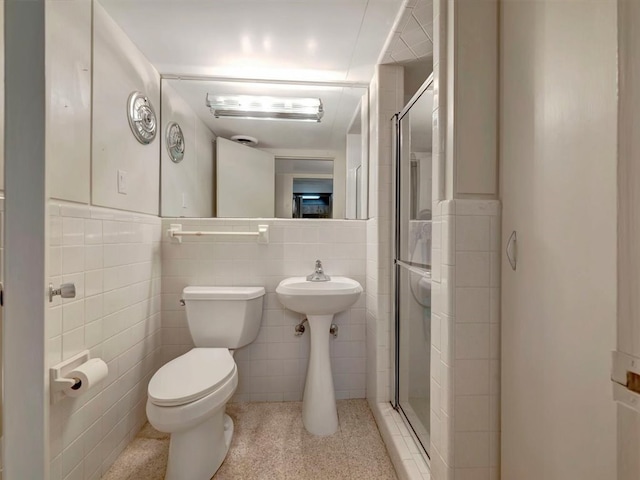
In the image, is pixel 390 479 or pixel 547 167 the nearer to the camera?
pixel 547 167

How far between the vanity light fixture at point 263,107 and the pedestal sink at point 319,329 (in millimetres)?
1095

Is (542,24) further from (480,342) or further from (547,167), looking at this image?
(480,342)

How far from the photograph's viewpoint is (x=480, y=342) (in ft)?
3.01

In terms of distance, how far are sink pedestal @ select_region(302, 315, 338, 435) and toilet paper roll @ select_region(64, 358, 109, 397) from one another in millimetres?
935

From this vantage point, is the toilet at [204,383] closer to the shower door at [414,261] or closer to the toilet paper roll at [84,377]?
the toilet paper roll at [84,377]

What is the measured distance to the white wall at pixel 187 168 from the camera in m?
1.83

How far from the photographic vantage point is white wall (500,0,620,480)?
609mm

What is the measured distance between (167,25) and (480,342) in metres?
1.85

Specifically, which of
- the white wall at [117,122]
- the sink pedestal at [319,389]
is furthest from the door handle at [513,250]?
the white wall at [117,122]

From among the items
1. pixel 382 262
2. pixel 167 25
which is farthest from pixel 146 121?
pixel 382 262

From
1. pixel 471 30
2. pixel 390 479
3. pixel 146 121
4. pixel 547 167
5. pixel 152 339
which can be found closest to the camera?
pixel 547 167

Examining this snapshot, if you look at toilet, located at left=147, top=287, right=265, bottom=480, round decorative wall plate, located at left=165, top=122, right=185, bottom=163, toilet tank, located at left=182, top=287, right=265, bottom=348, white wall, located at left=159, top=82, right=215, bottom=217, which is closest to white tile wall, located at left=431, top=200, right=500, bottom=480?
toilet, located at left=147, top=287, right=265, bottom=480

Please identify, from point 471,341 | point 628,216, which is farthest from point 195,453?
point 628,216

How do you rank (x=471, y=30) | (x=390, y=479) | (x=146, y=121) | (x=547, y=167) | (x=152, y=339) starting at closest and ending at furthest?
(x=547, y=167), (x=471, y=30), (x=390, y=479), (x=146, y=121), (x=152, y=339)
